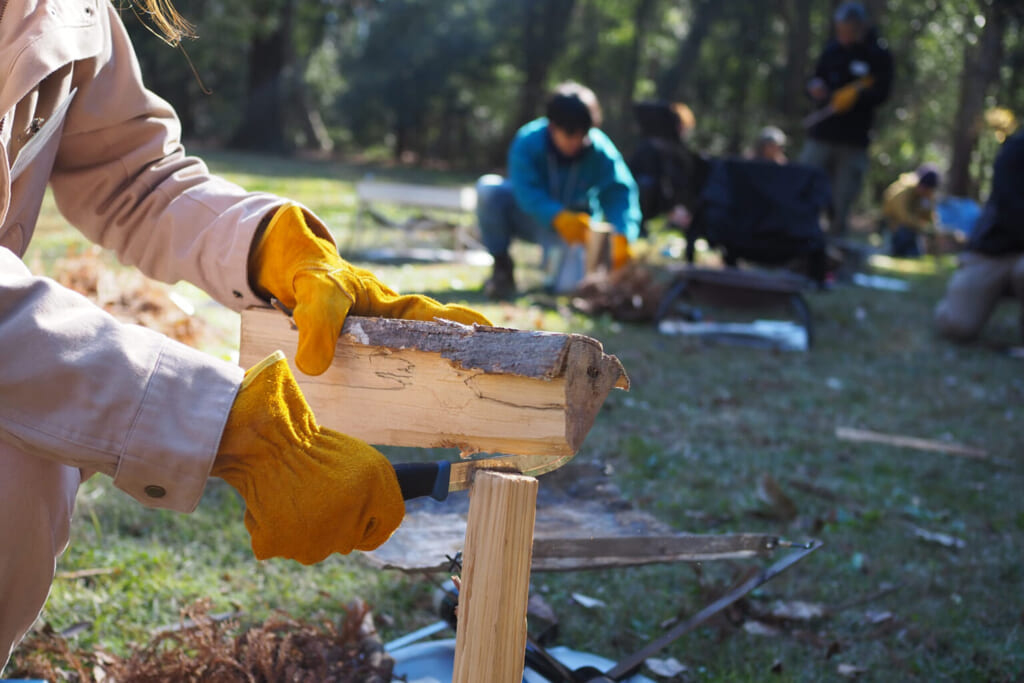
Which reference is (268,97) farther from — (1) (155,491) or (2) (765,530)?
(1) (155,491)

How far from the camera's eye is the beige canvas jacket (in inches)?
43.6

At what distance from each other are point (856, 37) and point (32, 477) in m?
8.53

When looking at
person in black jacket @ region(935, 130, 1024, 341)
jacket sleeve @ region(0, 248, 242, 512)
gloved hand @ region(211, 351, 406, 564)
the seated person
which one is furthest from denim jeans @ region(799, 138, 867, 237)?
jacket sleeve @ region(0, 248, 242, 512)

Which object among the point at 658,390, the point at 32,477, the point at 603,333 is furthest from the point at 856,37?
the point at 32,477

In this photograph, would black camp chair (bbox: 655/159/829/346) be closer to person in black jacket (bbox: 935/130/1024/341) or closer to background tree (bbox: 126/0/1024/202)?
person in black jacket (bbox: 935/130/1024/341)

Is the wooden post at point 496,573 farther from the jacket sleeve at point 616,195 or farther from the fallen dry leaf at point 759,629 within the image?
the jacket sleeve at point 616,195

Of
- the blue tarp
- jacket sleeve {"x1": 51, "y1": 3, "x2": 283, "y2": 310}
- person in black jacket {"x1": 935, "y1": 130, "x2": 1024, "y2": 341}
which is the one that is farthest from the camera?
the blue tarp

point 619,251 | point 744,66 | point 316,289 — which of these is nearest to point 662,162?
point 619,251

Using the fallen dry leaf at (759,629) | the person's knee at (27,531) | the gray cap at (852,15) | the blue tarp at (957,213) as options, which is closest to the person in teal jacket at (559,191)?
the gray cap at (852,15)

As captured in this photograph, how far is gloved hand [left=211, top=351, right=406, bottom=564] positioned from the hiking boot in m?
4.77

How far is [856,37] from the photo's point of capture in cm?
822

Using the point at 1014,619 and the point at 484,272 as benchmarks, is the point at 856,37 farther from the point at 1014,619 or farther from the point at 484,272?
the point at 1014,619

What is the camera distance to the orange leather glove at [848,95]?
26.6ft

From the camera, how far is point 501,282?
239 inches
